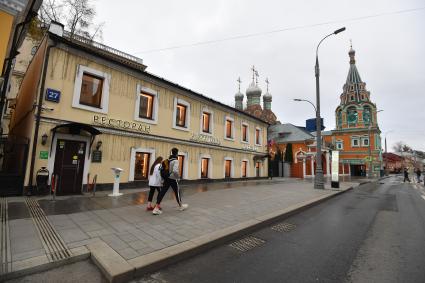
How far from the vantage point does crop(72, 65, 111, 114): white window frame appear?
32.8 ft

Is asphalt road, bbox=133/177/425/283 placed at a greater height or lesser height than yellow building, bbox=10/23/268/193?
lesser

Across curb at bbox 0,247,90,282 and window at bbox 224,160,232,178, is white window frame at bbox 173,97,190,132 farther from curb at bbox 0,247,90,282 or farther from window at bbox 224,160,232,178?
curb at bbox 0,247,90,282

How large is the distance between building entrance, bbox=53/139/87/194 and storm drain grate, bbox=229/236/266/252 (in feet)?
27.3

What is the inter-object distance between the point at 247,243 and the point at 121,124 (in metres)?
9.27

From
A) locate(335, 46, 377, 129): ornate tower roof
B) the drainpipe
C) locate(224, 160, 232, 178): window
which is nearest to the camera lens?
the drainpipe

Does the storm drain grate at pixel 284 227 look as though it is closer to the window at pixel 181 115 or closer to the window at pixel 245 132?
the window at pixel 181 115

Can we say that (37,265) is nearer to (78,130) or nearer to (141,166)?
(78,130)

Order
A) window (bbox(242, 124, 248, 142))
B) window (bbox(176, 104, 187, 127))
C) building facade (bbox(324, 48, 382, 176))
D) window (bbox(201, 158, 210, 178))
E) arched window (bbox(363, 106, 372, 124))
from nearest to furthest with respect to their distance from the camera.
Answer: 1. window (bbox(176, 104, 187, 127))
2. window (bbox(201, 158, 210, 178))
3. window (bbox(242, 124, 248, 142))
4. building facade (bbox(324, 48, 382, 176))
5. arched window (bbox(363, 106, 372, 124))

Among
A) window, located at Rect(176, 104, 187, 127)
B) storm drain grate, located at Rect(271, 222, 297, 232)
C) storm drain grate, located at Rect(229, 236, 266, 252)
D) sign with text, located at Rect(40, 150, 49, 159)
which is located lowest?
storm drain grate, located at Rect(229, 236, 266, 252)

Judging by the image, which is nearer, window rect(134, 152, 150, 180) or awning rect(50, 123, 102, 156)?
awning rect(50, 123, 102, 156)

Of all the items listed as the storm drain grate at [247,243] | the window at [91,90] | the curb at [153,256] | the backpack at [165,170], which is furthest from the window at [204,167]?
the storm drain grate at [247,243]

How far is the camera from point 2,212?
5871 mm

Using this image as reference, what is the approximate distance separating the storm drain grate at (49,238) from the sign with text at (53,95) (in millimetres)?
5114

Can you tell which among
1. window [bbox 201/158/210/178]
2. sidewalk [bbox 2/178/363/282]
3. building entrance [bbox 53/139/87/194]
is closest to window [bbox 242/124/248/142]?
window [bbox 201/158/210/178]
